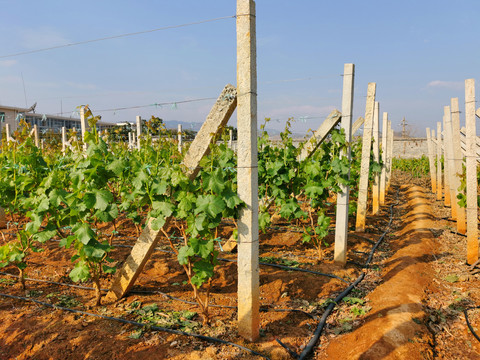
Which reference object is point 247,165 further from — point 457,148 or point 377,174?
point 377,174

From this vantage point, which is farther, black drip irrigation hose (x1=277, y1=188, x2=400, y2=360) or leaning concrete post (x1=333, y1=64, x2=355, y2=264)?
leaning concrete post (x1=333, y1=64, x2=355, y2=264)

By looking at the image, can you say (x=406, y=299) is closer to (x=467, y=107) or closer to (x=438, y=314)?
(x=438, y=314)

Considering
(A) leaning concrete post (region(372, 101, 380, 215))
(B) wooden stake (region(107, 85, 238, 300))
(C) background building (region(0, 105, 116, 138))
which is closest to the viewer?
(B) wooden stake (region(107, 85, 238, 300))

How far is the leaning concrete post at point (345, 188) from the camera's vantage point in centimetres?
464

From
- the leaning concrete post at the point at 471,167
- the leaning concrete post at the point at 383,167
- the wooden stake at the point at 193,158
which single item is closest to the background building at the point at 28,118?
the wooden stake at the point at 193,158

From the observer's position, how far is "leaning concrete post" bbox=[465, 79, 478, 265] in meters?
4.93

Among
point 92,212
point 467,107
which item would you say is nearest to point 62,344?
point 92,212

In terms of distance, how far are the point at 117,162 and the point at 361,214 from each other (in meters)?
5.48

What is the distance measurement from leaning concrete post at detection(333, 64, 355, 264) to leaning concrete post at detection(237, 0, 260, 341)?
243cm

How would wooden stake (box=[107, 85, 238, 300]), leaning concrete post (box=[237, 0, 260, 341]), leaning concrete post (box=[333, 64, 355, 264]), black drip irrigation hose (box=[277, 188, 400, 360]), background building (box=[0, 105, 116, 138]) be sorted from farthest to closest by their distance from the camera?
background building (box=[0, 105, 116, 138]) < leaning concrete post (box=[333, 64, 355, 264]) < wooden stake (box=[107, 85, 238, 300]) < black drip irrigation hose (box=[277, 188, 400, 360]) < leaning concrete post (box=[237, 0, 260, 341])

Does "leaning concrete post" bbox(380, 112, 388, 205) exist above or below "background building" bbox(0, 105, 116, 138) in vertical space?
below

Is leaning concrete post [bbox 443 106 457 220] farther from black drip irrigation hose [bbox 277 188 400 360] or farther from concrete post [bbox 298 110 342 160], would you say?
concrete post [bbox 298 110 342 160]

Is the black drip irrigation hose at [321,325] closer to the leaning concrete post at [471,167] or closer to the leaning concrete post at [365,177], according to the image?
the leaning concrete post at [471,167]

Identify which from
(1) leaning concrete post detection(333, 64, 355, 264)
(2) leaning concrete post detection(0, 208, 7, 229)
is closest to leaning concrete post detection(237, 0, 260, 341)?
(1) leaning concrete post detection(333, 64, 355, 264)
